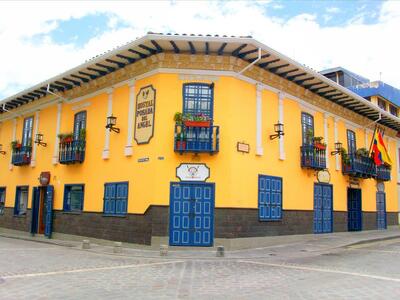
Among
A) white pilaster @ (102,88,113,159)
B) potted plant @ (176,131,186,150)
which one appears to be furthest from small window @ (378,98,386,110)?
white pilaster @ (102,88,113,159)

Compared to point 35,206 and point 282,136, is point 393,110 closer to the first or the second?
point 282,136

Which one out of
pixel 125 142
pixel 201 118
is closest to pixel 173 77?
pixel 201 118

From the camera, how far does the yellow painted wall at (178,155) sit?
14.2 meters

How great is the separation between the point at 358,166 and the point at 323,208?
365 cm

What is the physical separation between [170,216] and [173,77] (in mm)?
5002

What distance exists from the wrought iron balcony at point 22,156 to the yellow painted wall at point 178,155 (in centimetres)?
102

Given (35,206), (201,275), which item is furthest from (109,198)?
(201,275)

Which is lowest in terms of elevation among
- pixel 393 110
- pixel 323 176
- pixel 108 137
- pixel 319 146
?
pixel 323 176

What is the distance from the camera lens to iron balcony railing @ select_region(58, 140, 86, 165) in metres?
17.3

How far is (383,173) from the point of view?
2306 centimetres

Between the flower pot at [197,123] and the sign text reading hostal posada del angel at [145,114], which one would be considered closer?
the flower pot at [197,123]

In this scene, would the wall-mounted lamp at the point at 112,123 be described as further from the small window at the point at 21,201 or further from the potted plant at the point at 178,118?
the small window at the point at 21,201

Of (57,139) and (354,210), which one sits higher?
(57,139)

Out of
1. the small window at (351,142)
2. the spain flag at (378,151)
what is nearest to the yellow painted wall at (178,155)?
the small window at (351,142)
